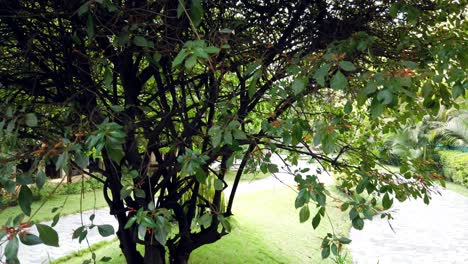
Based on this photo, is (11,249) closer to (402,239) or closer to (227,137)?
(227,137)

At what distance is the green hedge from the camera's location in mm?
14453

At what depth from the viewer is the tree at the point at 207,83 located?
4.58 ft

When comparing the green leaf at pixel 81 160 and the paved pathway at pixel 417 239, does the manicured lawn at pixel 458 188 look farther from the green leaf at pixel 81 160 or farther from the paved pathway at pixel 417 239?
the green leaf at pixel 81 160

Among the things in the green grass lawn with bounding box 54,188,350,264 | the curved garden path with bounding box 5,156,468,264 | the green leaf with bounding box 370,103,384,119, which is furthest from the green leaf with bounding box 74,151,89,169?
the curved garden path with bounding box 5,156,468,264

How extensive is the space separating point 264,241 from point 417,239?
3.84 meters

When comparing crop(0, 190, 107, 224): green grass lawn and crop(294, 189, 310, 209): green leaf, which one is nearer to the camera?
crop(294, 189, 310, 209): green leaf

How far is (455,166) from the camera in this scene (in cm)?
1502

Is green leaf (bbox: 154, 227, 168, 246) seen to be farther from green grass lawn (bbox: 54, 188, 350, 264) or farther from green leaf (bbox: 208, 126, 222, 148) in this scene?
green grass lawn (bbox: 54, 188, 350, 264)

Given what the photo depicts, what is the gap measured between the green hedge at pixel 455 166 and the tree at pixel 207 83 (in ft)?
45.2

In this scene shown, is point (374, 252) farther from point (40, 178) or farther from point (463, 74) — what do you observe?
point (40, 178)

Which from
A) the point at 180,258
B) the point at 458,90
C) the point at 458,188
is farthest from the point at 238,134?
the point at 458,188

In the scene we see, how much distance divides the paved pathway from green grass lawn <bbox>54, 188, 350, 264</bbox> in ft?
2.14

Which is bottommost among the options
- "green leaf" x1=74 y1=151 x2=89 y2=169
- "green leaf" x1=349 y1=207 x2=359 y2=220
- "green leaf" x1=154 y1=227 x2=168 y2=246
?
"green leaf" x1=349 y1=207 x2=359 y2=220

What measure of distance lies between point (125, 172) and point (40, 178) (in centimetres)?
116
